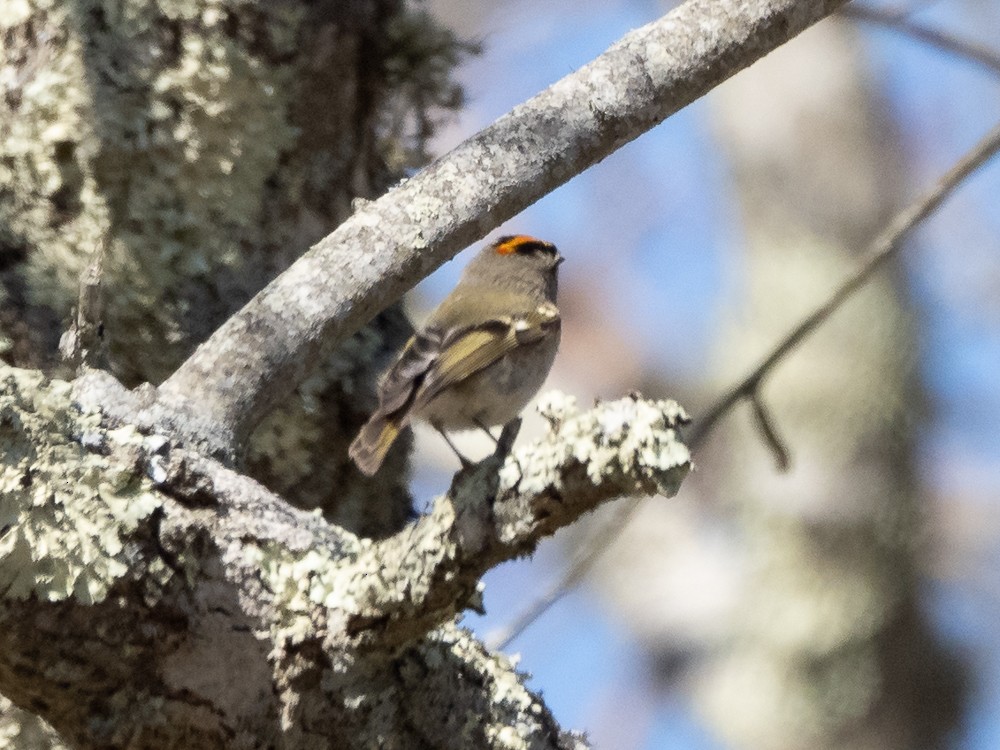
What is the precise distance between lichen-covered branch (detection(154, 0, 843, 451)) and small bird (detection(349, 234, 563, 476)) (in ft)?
1.29

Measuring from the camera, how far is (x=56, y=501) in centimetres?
154

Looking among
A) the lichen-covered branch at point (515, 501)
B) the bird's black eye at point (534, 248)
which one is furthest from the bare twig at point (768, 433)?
the lichen-covered branch at point (515, 501)

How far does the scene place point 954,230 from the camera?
21.2ft

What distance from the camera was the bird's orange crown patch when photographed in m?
3.42

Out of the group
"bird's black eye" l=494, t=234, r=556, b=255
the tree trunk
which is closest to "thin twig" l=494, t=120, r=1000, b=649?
"bird's black eye" l=494, t=234, r=556, b=255

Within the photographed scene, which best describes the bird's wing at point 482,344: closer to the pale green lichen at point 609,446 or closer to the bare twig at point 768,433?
the bare twig at point 768,433

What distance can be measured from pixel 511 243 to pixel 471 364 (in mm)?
941

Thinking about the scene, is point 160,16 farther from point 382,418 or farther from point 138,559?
point 138,559

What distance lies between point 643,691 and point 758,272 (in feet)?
6.16

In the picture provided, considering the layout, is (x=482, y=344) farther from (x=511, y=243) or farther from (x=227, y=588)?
(x=227, y=588)

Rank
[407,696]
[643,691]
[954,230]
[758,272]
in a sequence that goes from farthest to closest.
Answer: [954,230] < [643,691] < [758,272] < [407,696]

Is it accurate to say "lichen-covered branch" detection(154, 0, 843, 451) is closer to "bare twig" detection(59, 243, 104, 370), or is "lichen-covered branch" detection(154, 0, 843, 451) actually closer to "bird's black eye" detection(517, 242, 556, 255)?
"bare twig" detection(59, 243, 104, 370)

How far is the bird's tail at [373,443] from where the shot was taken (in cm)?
217

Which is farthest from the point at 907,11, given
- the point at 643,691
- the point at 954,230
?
the point at 954,230
